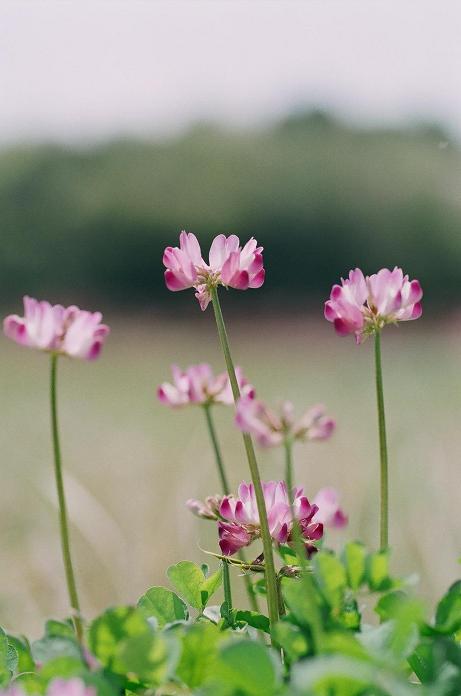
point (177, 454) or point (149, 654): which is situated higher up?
point (177, 454)

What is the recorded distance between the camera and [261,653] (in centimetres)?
23

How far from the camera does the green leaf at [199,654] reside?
0.27m

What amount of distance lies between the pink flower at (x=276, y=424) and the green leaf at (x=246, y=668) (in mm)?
61

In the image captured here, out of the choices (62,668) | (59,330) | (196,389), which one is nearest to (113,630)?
(62,668)

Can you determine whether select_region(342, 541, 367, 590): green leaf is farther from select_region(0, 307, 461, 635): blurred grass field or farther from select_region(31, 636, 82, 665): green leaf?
select_region(0, 307, 461, 635): blurred grass field

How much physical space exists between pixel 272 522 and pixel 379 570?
0.24 feet

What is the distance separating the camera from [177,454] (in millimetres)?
2730

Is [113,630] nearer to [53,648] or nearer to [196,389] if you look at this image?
[53,648]

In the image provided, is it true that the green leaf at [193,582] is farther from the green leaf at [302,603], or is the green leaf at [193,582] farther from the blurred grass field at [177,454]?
the blurred grass field at [177,454]

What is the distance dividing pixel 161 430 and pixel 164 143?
4190 mm

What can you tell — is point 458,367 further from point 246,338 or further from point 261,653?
point 261,653

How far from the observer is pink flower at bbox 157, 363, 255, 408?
493mm

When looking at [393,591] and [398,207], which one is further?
[398,207]

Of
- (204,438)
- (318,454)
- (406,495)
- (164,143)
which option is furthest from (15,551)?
(164,143)
